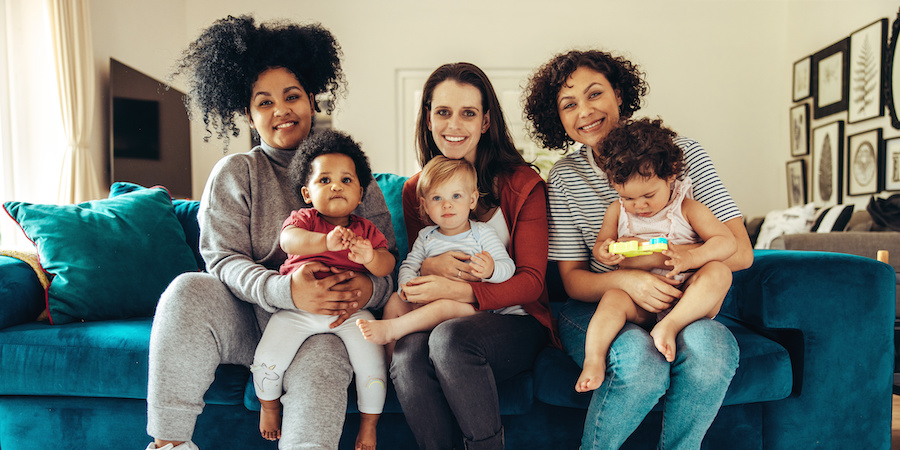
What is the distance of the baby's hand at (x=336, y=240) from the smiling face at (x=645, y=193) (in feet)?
2.28

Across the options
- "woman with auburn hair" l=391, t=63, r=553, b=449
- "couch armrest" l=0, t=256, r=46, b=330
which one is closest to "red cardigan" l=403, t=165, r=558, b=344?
"woman with auburn hair" l=391, t=63, r=553, b=449

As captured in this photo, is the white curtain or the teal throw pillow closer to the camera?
the teal throw pillow

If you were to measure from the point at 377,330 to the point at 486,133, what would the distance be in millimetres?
735

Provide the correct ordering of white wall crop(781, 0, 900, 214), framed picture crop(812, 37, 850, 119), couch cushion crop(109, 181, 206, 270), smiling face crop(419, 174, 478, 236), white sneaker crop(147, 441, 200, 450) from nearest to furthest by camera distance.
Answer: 1. white sneaker crop(147, 441, 200, 450)
2. smiling face crop(419, 174, 478, 236)
3. couch cushion crop(109, 181, 206, 270)
4. white wall crop(781, 0, 900, 214)
5. framed picture crop(812, 37, 850, 119)

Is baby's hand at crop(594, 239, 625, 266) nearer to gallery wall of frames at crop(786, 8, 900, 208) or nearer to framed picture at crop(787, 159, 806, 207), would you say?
gallery wall of frames at crop(786, 8, 900, 208)

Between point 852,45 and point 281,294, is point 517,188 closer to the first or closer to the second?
point 281,294

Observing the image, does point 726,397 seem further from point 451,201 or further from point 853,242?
point 853,242

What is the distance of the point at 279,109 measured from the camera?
165 centimetres

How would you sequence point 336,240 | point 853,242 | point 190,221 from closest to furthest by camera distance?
point 336,240 → point 190,221 → point 853,242

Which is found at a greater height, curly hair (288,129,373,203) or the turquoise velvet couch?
curly hair (288,129,373,203)

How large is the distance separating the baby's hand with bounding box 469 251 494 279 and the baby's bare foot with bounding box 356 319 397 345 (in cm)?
26

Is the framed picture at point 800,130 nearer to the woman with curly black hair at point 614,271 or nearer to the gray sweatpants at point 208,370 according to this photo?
the woman with curly black hair at point 614,271

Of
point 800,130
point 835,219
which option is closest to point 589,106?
point 835,219

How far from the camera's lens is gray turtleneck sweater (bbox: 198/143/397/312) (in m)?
1.35
